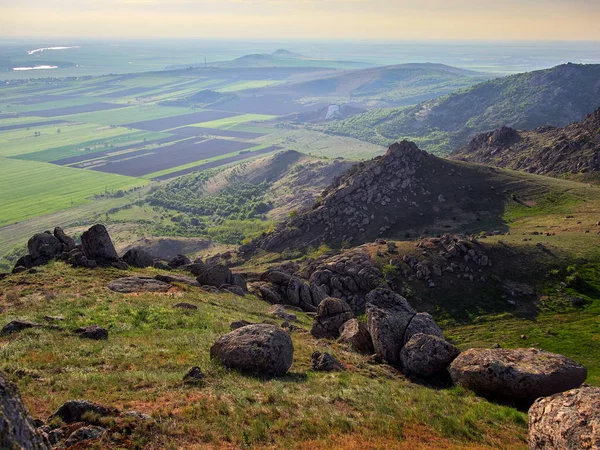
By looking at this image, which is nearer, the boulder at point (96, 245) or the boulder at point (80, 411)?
the boulder at point (80, 411)

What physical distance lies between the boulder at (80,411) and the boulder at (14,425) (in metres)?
4.55

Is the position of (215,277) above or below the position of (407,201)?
below

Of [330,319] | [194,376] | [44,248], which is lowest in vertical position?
[330,319]

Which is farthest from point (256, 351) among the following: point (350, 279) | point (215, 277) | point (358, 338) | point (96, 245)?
point (350, 279)

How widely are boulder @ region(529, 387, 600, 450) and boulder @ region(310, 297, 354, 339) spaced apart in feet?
85.1

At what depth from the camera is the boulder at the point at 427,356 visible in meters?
36.8

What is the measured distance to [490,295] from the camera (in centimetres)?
7538

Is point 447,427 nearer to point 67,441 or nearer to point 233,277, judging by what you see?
point 67,441

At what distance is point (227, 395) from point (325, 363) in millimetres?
11442

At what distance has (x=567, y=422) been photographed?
22.5 meters

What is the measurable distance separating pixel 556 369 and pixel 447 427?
447 inches

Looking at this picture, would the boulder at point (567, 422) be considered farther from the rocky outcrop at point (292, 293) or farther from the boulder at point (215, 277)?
the boulder at point (215, 277)

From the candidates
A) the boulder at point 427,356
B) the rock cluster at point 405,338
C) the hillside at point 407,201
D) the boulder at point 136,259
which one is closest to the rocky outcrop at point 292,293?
the boulder at point 136,259

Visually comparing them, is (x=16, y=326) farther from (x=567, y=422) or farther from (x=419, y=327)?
(x=567, y=422)
